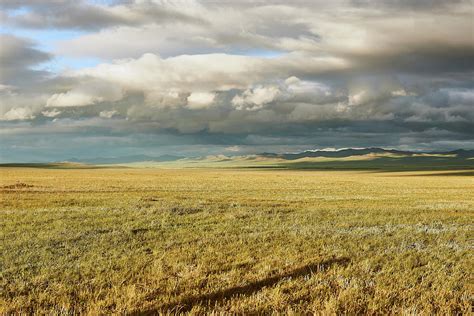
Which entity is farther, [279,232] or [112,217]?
[112,217]

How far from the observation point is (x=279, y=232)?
19.7 metres

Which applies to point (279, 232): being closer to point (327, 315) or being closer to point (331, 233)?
point (331, 233)

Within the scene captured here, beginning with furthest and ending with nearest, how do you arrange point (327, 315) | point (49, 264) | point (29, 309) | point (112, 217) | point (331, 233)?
1. point (112, 217)
2. point (331, 233)
3. point (49, 264)
4. point (29, 309)
5. point (327, 315)

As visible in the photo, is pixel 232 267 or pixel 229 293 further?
pixel 232 267

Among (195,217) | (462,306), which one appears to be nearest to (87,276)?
(462,306)

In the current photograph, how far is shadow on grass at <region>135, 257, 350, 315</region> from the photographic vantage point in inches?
342

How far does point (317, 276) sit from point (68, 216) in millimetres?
17975

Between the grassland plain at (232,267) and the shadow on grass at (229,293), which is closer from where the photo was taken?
the shadow on grass at (229,293)

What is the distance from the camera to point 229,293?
980 cm

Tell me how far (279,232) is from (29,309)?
41.7 ft

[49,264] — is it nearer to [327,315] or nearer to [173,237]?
[173,237]

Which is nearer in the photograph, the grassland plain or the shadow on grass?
the shadow on grass

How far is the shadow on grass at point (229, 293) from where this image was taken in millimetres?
8680

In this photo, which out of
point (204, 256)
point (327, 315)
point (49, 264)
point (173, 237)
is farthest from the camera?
point (173, 237)
